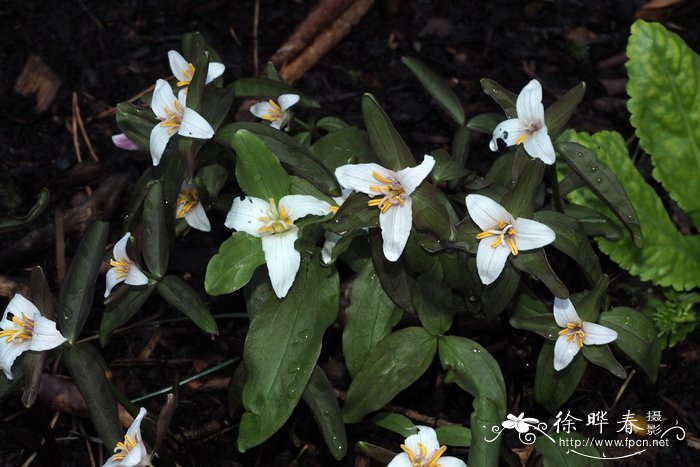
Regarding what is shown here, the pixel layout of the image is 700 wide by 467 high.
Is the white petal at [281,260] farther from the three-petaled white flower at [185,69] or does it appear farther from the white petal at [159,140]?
the three-petaled white flower at [185,69]

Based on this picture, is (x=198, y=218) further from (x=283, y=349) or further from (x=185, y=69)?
(x=283, y=349)

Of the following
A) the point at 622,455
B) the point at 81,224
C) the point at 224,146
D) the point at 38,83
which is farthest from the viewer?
the point at 38,83

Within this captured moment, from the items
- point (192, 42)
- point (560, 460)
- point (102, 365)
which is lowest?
point (560, 460)

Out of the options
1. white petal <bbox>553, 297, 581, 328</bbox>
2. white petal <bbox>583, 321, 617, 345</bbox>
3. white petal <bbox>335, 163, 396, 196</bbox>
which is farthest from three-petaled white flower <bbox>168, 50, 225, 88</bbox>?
white petal <bbox>583, 321, 617, 345</bbox>

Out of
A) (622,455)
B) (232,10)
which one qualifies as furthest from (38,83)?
(622,455)

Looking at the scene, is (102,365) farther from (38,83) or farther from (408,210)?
(38,83)

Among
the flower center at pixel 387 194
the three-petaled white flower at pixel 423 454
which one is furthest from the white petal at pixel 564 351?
the flower center at pixel 387 194

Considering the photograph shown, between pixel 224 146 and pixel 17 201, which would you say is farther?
pixel 17 201
